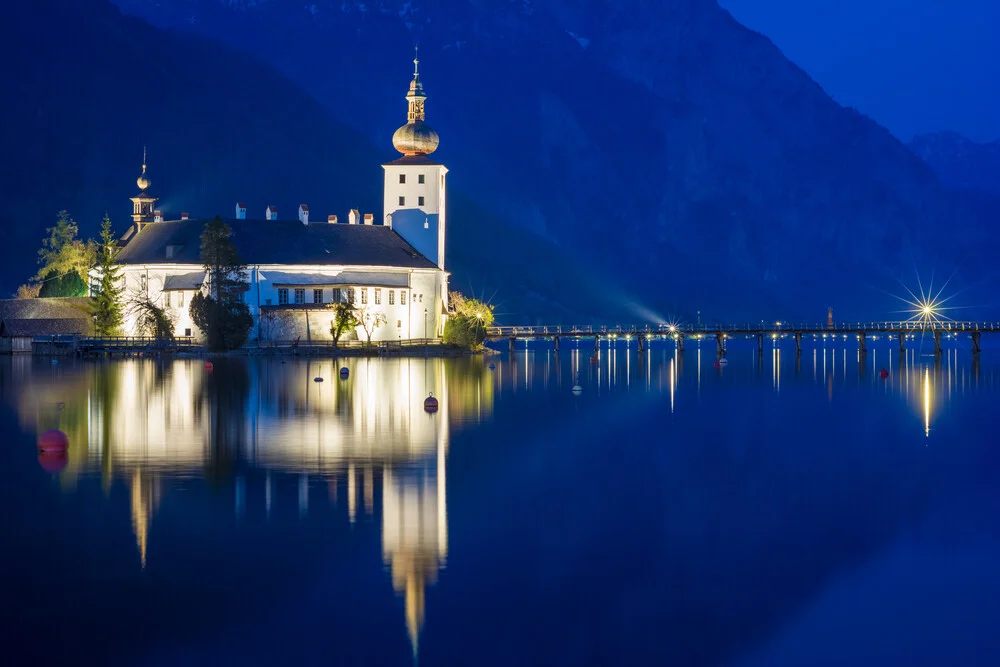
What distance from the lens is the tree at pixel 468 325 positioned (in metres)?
98.7

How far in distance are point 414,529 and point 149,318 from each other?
74.7m

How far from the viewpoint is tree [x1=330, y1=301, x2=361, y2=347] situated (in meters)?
92.9

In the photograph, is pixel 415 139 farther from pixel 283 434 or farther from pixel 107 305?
Result: pixel 283 434

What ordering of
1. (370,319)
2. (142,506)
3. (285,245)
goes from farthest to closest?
1. (285,245)
2. (370,319)
3. (142,506)

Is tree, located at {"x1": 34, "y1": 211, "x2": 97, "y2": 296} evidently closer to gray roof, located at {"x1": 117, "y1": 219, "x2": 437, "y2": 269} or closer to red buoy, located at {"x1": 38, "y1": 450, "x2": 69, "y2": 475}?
gray roof, located at {"x1": 117, "y1": 219, "x2": 437, "y2": 269}

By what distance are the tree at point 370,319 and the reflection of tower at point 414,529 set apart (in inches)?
2568

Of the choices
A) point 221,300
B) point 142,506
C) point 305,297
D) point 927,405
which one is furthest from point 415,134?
point 142,506

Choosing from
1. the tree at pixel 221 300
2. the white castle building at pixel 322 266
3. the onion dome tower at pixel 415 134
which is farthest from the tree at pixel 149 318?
the onion dome tower at pixel 415 134

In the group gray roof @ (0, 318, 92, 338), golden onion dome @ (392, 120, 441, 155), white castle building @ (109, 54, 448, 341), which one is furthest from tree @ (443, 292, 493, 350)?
gray roof @ (0, 318, 92, 338)

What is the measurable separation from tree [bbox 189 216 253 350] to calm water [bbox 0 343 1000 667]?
134 ft

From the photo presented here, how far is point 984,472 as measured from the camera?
1283 inches

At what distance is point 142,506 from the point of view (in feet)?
78.4

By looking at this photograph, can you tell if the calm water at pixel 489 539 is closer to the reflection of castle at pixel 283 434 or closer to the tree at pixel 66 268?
the reflection of castle at pixel 283 434

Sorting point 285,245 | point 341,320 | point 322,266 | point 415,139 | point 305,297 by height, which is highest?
point 415,139
